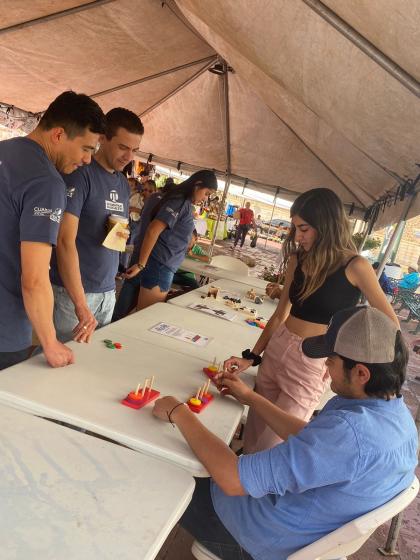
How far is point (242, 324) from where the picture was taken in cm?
286

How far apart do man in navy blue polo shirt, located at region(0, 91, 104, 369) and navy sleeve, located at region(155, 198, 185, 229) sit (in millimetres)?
1568


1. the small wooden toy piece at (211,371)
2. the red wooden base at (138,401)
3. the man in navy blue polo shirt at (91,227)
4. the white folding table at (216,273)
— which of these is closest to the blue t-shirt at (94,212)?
the man in navy blue polo shirt at (91,227)

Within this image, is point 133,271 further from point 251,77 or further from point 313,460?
point 313,460

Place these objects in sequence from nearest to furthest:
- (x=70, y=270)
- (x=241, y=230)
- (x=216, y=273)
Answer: (x=70, y=270) < (x=216, y=273) < (x=241, y=230)

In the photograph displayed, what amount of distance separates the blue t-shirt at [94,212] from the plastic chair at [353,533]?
1.43m

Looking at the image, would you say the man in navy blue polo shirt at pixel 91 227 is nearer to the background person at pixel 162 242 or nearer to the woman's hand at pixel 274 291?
the background person at pixel 162 242

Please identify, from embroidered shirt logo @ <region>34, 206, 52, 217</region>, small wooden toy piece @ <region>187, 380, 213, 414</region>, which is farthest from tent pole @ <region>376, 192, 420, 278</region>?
embroidered shirt logo @ <region>34, 206, 52, 217</region>

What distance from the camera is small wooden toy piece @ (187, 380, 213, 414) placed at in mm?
1459

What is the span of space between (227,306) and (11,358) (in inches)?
76.6

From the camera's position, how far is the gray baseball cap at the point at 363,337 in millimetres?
1087

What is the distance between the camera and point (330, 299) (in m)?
1.84

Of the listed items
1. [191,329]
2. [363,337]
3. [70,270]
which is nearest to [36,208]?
[70,270]

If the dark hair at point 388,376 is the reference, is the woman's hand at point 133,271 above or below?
below

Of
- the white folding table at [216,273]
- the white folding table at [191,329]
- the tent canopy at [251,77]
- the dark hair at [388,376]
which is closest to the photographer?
the dark hair at [388,376]
